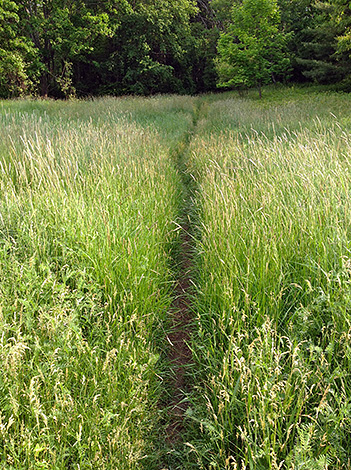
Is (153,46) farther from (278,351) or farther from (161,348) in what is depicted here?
(278,351)

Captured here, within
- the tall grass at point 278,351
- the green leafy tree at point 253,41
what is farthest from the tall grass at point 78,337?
the green leafy tree at point 253,41

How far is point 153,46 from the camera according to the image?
96.6ft

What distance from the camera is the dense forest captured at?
20484 mm

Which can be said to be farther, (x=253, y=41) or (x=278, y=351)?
(x=253, y=41)

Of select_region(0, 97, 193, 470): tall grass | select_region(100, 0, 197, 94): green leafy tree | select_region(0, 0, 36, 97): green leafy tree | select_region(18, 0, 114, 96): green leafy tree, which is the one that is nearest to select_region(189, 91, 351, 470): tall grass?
select_region(0, 97, 193, 470): tall grass

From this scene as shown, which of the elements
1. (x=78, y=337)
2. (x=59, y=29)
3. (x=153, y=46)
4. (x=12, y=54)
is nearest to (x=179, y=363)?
(x=78, y=337)

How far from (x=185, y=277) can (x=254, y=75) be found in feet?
74.2

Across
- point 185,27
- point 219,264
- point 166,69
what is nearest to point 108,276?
point 219,264

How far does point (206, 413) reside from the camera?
67.6 inches

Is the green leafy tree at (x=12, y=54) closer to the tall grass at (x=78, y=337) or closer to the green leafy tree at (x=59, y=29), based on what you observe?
the green leafy tree at (x=59, y=29)

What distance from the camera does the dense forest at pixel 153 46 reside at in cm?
2048

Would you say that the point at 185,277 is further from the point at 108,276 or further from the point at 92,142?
the point at 92,142

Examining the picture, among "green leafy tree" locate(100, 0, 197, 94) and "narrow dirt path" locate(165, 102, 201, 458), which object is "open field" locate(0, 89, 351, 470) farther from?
"green leafy tree" locate(100, 0, 197, 94)

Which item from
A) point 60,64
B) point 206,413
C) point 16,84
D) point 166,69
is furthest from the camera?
point 166,69
